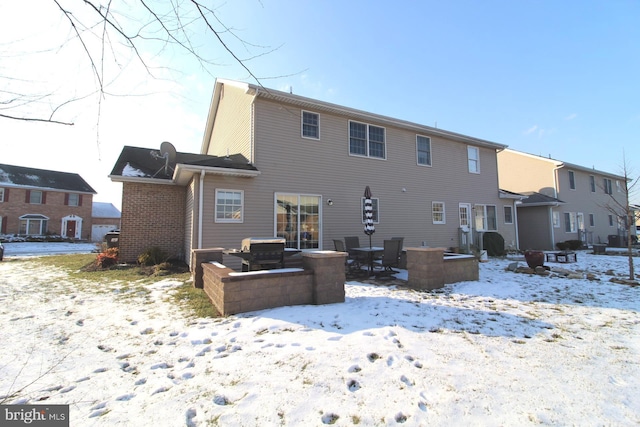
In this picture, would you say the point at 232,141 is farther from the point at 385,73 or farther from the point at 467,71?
the point at 467,71

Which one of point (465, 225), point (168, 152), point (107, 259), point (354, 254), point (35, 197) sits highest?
point (35, 197)

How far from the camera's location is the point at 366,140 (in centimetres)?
1131

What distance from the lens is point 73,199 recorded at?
2828 centimetres

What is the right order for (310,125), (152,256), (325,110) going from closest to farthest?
Answer: (152,256), (310,125), (325,110)

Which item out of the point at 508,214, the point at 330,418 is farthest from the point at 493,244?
the point at 330,418

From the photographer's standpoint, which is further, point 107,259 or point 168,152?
point 168,152

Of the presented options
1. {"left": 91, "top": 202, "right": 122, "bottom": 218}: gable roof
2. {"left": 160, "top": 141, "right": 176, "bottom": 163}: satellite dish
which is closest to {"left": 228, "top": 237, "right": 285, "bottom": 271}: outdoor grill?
{"left": 160, "top": 141, "right": 176, "bottom": 163}: satellite dish

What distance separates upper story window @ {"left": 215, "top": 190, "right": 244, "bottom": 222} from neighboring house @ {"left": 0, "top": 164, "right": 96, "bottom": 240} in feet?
90.6

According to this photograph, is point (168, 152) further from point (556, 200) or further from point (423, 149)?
point (556, 200)

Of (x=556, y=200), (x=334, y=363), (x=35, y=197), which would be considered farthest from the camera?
(x=35, y=197)

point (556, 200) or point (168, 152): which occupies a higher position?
point (168, 152)

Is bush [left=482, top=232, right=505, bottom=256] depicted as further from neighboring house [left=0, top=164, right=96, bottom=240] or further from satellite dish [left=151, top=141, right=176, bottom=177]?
neighboring house [left=0, top=164, right=96, bottom=240]

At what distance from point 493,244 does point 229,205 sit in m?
12.2

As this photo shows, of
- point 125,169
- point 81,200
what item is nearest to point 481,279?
point 125,169
